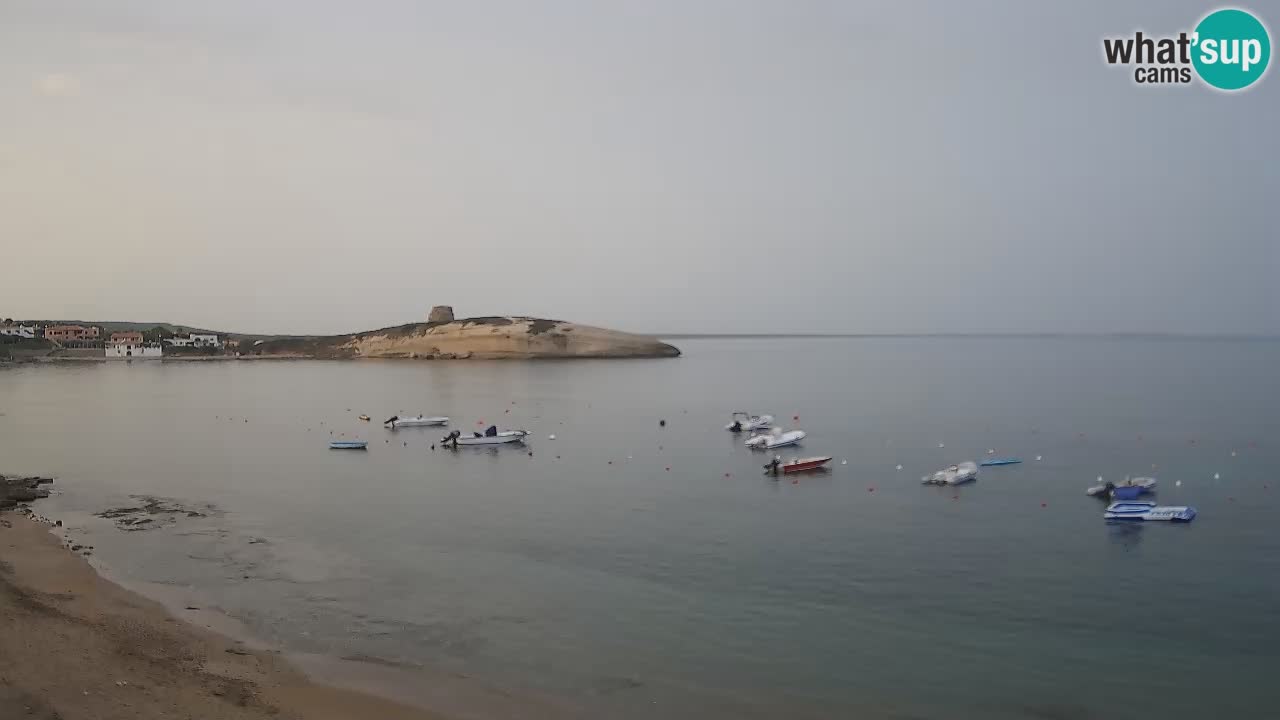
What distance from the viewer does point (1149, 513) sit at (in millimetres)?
29844

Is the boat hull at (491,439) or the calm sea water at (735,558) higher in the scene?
the boat hull at (491,439)

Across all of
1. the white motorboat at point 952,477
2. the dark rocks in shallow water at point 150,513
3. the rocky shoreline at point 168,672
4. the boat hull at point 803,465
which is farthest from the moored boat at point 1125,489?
the dark rocks in shallow water at point 150,513

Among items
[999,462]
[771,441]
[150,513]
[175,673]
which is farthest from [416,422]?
[175,673]

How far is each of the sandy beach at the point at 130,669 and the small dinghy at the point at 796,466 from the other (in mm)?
27469

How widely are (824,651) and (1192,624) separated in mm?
9048

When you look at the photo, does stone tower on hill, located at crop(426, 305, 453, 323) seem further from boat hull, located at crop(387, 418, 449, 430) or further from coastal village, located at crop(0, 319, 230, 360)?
Answer: boat hull, located at crop(387, 418, 449, 430)

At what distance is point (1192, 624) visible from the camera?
766 inches

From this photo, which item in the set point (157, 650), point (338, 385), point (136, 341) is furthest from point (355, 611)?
point (136, 341)

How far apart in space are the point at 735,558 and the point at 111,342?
17159 cm

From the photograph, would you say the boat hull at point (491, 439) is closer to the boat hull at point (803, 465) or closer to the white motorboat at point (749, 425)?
the white motorboat at point (749, 425)

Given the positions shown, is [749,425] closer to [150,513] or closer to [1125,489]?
[1125,489]

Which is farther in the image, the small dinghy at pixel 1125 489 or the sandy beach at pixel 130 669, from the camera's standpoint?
the small dinghy at pixel 1125 489

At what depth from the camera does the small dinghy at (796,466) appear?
132 ft

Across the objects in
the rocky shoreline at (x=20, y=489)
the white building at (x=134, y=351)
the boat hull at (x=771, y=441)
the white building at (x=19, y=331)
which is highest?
the white building at (x=19, y=331)
